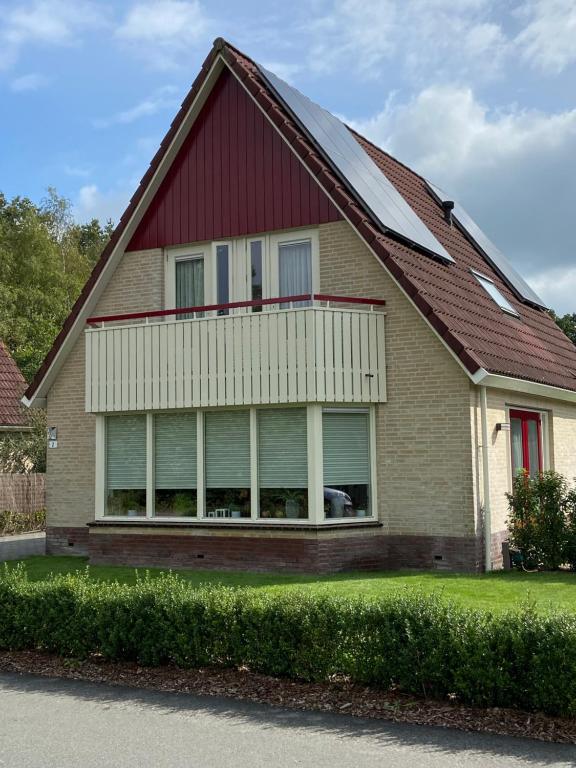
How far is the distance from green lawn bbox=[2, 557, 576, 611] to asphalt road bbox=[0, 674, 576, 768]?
3825mm

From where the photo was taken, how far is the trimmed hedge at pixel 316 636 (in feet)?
25.2

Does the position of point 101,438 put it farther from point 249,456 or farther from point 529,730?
point 529,730

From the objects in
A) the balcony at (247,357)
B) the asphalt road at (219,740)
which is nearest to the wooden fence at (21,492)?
the balcony at (247,357)

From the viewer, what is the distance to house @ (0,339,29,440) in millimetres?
29703

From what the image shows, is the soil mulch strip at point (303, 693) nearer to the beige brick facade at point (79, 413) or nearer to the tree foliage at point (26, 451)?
the beige brick facade at point (79, 413)

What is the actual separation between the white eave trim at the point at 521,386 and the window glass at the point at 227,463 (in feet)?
13.2

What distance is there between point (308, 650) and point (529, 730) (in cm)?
218

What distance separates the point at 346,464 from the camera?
15.4m

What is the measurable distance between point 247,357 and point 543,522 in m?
5.62

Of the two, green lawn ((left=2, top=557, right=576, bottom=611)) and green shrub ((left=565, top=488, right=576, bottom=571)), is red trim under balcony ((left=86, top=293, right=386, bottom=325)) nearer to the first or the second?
green lawn ((left=2, top=557, right=576, bottom=611))

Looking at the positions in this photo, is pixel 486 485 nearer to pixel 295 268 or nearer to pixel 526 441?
pixel 526 441

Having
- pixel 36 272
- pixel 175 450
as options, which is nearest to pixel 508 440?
pixel 175 450

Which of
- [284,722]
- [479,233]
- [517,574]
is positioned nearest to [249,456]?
[517,574]

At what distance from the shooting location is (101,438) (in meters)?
17.2
